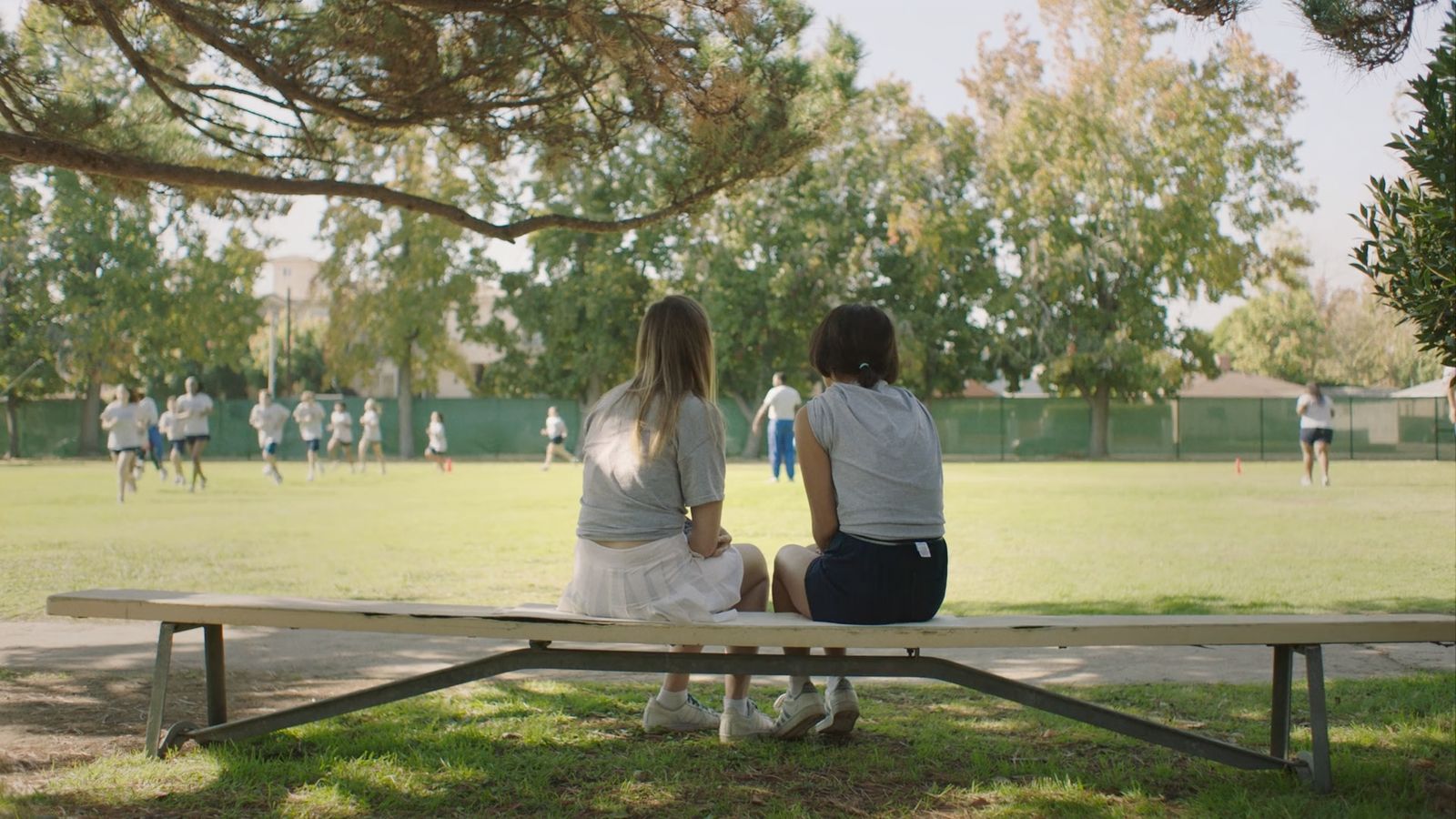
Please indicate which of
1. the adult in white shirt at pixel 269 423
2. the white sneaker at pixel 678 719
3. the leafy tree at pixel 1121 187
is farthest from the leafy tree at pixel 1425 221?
the leafy tree at pixel 1121 187

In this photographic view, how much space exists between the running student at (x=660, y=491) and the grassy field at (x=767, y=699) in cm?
60

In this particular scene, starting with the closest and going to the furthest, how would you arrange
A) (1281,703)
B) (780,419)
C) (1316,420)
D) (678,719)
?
(1281,703) → (678,719) → (1316,420) → (780,419)

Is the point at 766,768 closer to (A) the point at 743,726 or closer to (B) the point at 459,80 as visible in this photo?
(A) the point at 743,726

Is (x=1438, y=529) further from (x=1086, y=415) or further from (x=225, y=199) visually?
(x=1086, y=415)

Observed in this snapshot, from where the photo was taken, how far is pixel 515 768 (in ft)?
14.0

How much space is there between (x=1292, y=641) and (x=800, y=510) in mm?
12185

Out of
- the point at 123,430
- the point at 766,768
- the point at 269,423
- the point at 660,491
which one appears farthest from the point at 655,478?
the point at 269,423

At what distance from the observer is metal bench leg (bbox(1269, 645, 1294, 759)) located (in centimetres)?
415

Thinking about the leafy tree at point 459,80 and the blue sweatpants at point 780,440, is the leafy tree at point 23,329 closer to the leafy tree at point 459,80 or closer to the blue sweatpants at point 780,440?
the blue sweatpants at point 780,440

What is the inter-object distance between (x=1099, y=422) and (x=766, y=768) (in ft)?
130

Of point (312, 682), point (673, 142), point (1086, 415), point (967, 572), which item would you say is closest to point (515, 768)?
point (312, 682)

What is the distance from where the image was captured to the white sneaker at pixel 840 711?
15.1 feet

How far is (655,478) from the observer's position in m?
4.21

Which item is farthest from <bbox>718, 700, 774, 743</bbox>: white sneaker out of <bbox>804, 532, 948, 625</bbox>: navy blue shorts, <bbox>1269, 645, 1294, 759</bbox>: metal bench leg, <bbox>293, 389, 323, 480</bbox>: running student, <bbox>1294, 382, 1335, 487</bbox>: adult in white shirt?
<bbox>293, 389, 323, 480</bbox>: running student
